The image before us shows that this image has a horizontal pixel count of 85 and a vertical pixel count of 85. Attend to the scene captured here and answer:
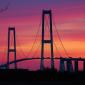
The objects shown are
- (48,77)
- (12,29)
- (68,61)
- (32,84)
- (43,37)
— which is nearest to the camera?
(32,84)

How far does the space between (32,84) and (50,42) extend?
23.1m

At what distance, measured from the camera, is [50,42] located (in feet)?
152

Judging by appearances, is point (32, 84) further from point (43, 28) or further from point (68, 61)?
point (68, 61)

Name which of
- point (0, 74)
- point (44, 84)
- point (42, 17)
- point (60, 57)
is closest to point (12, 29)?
point (60, 57)

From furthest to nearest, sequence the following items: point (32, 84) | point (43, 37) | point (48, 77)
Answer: point (43, 37) → point (48, 77) → point (32, 84)

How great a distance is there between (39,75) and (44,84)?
20.2 feet

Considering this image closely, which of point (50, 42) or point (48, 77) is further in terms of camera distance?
point (50, 42)

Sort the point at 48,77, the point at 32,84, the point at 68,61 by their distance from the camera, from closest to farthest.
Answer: the point at 32,84
the point at 48,77
the point at 68,61

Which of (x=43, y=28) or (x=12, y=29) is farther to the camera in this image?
(x=12, y=29)

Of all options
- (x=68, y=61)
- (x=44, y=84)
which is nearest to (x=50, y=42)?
(x=68, y=61)

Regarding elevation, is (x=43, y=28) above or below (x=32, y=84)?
above

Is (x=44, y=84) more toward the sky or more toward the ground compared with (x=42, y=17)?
more toward the ground

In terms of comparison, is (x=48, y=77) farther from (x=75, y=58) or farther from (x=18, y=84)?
(x=75, y=58)

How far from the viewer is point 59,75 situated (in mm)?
29719
